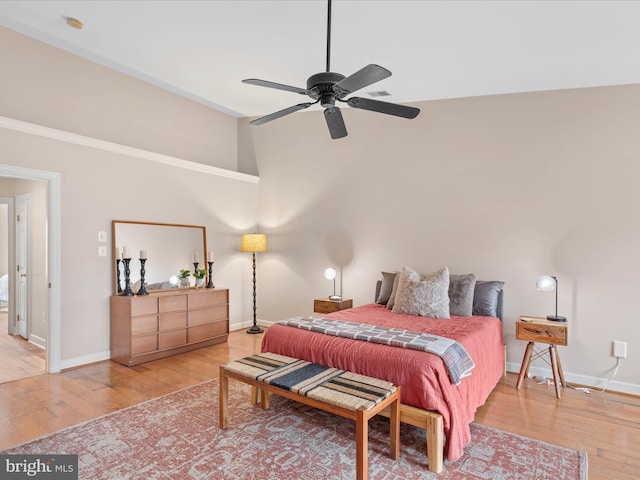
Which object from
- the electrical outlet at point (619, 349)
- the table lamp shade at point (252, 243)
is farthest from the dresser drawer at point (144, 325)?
the electrical outlet at point (619, 349)

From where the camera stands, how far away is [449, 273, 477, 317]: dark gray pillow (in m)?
3.70

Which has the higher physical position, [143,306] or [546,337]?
[143,306]

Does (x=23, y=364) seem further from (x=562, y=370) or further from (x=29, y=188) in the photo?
(x=562, y=370)

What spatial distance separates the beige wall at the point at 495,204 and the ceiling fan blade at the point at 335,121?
1.88m

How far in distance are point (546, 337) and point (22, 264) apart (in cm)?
634

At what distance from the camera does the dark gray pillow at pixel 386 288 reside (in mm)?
4270

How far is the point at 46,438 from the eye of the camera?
2471 millimetres

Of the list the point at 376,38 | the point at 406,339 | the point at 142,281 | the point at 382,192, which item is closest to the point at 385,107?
the point at 376,38

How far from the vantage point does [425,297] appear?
3592 mm

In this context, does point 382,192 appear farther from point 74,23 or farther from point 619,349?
point 74,23

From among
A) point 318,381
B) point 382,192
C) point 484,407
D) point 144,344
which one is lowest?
point 484,407

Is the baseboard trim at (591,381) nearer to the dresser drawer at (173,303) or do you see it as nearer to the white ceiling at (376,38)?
the white ceiling at (376,38)

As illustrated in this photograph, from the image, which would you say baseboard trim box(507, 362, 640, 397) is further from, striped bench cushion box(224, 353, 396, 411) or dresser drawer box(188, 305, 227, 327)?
dresser drawer box(188, 305, 227, 327)

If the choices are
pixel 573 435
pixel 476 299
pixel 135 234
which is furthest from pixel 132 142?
pixel 573 435
